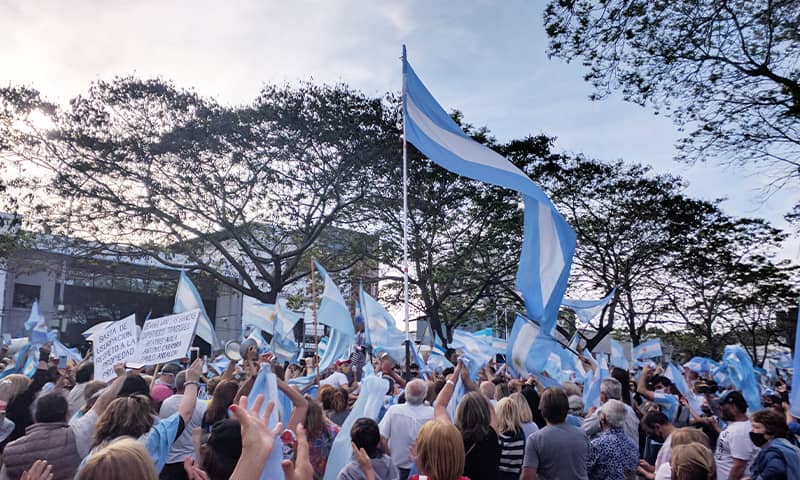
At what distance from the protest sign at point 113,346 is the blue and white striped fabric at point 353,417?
2704mm

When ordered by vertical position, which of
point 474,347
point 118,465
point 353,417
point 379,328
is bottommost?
point 353,417

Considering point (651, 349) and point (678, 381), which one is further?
point (651, 349)

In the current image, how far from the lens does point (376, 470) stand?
4.29m

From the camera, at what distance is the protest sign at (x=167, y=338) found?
6.09 m

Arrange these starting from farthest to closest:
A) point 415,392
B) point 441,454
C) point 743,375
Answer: point 743,375 → point 415,392 → point 441,454

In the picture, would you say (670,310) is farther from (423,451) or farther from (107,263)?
(423,451)

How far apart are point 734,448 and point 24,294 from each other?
4459 cm


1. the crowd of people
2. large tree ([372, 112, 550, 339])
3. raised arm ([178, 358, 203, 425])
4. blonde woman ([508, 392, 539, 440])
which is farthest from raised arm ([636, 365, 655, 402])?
large tree ([372, 112, 550, 339])

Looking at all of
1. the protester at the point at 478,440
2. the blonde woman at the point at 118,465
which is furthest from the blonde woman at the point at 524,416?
the blonde woman at the point at 118,465

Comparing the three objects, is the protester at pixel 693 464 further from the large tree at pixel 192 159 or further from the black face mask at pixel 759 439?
the large tree at pixel 192 159

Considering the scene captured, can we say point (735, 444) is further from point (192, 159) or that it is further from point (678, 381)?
point (192, 159)

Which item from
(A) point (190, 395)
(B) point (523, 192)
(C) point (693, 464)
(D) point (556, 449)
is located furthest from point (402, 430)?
(B) point (523, 192)

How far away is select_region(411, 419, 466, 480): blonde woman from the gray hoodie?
2.83ft

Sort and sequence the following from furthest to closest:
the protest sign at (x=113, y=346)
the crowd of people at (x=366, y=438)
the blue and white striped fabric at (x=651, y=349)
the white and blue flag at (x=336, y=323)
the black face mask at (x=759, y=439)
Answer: the blue and white striped fabric at (x=651, y=349), the white and blue flag at (x=336, y=323), the protest sign at (x=113, y=346), the black face mask at (x=759, y=439), the crowd of people at (x=366, y=438)
